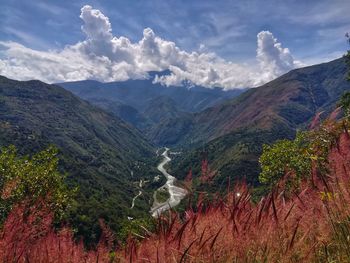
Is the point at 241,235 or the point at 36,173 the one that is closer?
the point at 241,235

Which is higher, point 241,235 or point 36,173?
point 241,235

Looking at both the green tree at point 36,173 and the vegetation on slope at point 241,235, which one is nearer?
the vegetation on slope at point 241,235

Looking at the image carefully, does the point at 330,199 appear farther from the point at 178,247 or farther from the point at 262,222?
the point at 178,247

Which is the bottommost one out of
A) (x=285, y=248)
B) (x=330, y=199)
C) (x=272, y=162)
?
(x=272, y=162)

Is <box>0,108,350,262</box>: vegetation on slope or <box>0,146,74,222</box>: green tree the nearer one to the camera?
<box>0,108,350,262</box>: vegetation on slope

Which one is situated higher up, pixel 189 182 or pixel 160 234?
pixel 189 182

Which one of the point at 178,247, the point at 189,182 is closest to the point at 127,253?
the point at 178,247

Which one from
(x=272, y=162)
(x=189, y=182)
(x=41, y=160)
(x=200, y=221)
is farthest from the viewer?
(x=272, y=162)

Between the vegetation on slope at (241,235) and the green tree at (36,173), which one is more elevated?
the vegetation on slope at (241,235)

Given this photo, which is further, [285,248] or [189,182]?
[189,182]

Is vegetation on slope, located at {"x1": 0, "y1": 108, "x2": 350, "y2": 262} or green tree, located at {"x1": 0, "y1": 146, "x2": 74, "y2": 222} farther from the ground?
vegetation on slope, located at {"x1": 0, "y1": 108, "x2": 350, "y2": 262}

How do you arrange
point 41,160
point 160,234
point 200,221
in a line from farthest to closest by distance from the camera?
1. point 41,160
2. point 200,221
3. point 160,234
